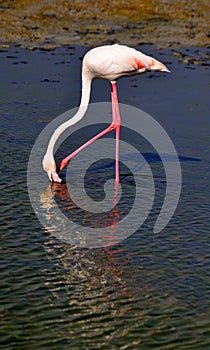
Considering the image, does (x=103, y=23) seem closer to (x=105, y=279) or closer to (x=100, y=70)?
(x=100, y=70)

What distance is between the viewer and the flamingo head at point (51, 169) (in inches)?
303

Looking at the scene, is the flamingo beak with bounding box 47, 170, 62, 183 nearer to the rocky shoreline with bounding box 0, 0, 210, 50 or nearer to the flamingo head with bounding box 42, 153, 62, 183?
the flamingo head with bounding box 42, 153, 62, 183

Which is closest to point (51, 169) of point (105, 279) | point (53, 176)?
point (53, 176)

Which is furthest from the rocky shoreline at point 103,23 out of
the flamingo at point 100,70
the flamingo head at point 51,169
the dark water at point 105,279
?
the flamingo head at point 51,169

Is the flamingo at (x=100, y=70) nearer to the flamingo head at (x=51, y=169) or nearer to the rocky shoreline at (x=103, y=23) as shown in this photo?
the flamingo head at (x=51, y=169)

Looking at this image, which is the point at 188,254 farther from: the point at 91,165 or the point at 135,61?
the point at 135,61

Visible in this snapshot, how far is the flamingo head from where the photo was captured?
7691mm

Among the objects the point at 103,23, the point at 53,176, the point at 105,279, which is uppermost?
the point at 103,23

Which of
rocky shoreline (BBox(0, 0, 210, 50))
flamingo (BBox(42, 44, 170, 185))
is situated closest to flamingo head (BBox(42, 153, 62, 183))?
flamingo (BBox(42, 44, 170, 185))

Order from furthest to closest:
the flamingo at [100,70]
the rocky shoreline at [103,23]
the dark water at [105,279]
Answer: the rocky shoreline at [103,23], the flamingo at [100,70], the dark water at [105,279]

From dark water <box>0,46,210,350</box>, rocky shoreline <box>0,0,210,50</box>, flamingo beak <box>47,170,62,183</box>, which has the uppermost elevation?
rocky shoreline <box>0,0,210,50</box>

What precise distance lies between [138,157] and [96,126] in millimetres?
1593

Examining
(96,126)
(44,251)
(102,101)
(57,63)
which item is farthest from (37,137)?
(57,63)

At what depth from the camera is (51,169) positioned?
770cm
